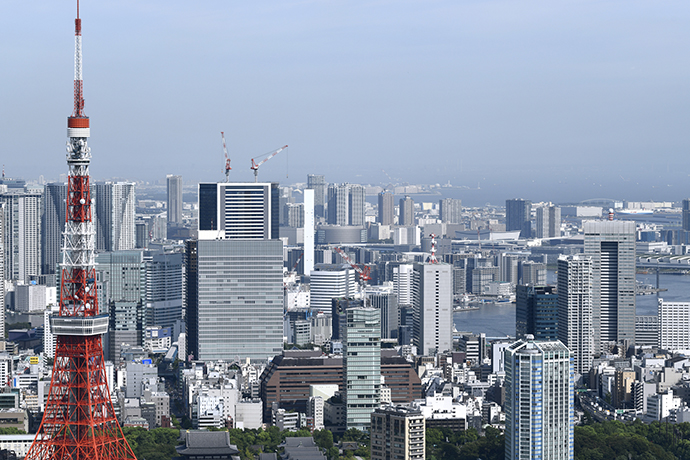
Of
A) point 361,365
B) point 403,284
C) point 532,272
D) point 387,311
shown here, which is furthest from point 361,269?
point 361,365

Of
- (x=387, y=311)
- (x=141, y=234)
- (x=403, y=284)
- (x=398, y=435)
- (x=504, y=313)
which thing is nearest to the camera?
(x=398, y=435)

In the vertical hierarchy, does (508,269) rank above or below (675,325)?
above

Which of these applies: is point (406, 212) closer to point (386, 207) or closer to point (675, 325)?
point (386, 207)

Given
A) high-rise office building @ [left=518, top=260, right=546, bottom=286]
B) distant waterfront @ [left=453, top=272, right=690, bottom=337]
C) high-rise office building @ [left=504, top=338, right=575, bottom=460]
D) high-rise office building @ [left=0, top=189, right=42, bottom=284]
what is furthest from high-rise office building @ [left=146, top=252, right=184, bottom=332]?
high-rise office building @ [left=504, top=338, right=575, bottom=460]

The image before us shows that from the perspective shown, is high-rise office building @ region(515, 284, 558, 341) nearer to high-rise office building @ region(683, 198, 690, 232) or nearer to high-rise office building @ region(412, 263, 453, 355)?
high-rise office building @ region(412, 263, 453, 355)

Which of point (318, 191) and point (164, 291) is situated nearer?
point (164, 291)

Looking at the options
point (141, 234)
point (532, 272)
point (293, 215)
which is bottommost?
point (532, 272)
